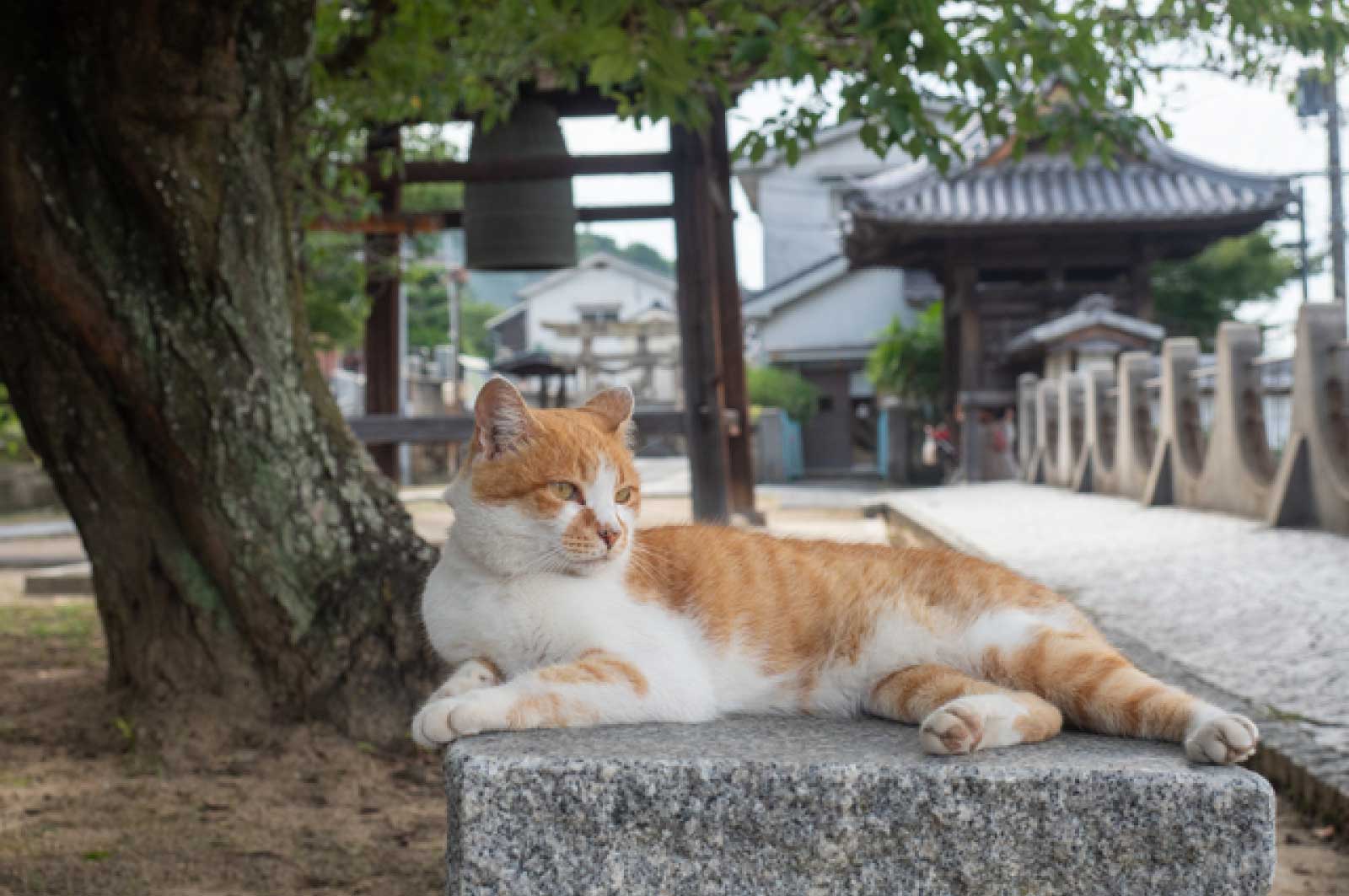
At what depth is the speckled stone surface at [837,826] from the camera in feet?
6.06

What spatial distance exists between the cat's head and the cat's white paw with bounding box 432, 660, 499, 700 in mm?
181

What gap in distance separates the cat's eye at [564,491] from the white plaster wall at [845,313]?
26922 mm

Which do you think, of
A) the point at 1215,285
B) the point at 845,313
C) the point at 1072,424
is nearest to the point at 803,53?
the point at 1072,424

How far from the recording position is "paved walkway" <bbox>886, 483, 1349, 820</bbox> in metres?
4.11

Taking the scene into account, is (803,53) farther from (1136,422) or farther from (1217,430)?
(1136,422)

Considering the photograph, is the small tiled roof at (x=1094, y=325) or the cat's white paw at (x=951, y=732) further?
the small tiled roof at (x=1094, y=325)

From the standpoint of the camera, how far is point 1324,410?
326 inches

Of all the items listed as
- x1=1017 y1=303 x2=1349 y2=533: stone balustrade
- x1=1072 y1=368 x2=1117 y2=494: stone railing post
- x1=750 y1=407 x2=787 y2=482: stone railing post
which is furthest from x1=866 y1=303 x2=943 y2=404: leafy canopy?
x1=1072 y1=368 x2=1117 y2=494: stone railing post

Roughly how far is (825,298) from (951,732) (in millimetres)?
27821

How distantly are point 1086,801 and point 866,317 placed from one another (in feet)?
90.8

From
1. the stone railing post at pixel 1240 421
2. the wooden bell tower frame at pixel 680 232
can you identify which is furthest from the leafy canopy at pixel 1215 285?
the wooden bell tower frame at pixel 680 232

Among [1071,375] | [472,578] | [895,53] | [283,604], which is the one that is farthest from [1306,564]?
[1071,375]

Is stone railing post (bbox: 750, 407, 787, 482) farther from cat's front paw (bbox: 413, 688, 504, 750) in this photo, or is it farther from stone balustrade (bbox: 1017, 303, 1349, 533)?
cat's front paw (bbox: 413, 688, 504, 750)

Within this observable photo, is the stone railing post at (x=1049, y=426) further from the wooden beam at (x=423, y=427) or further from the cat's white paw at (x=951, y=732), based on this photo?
the cat's white paw at (x=951, y=732)
